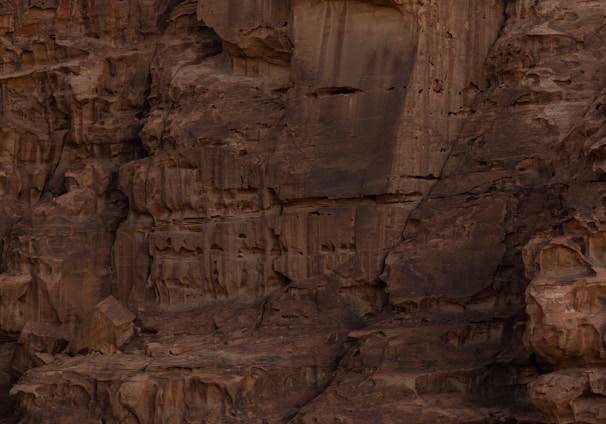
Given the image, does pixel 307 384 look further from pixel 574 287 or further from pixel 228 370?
pixel 574 287

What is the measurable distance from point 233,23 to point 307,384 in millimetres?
11778

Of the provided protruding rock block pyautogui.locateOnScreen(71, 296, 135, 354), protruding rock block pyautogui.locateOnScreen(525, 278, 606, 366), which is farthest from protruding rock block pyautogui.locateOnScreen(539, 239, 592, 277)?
protruding rock block pyautogui.locateOnScreen(71, 296, 135, 354)

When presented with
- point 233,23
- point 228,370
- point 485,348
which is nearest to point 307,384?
point 228,370

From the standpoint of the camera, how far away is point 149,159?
48219mm

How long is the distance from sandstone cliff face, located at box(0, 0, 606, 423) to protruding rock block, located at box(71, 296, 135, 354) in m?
0.07

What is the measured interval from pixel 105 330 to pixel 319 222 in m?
6.40

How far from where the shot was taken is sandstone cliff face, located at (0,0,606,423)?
128 feet

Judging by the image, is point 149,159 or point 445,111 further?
point 149,159

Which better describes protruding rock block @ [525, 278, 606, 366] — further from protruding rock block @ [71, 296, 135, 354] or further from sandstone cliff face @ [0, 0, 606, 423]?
protruding rock block @ [71, 296, 135, 354]

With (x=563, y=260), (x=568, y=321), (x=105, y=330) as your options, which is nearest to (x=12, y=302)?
(x=105, y=330)

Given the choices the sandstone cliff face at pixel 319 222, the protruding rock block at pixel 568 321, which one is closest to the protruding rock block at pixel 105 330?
the sandstone cliff face at pixel 319 222

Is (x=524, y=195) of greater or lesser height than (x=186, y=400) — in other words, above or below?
above

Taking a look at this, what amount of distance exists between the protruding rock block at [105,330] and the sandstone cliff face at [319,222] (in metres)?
0.07

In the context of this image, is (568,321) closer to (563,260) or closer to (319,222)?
(563,260)
